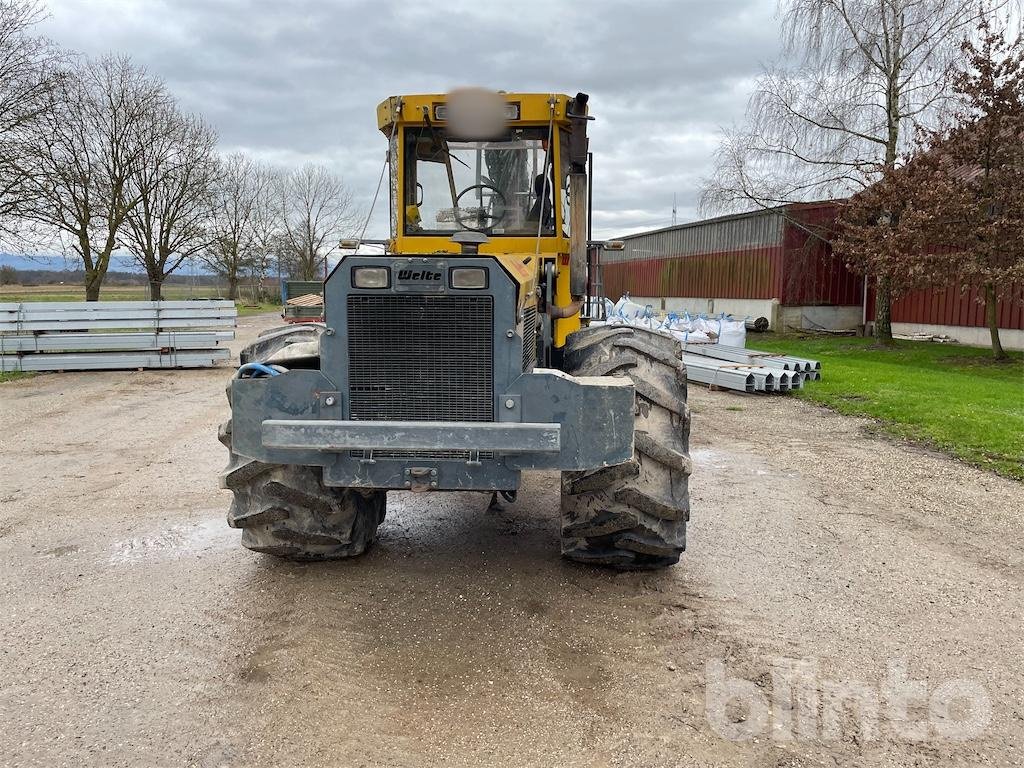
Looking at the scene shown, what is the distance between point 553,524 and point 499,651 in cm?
186

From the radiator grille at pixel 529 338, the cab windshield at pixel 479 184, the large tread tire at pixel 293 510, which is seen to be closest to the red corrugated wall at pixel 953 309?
the cab windshield at pixel 479 184

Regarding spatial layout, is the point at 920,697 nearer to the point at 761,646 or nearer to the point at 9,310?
the point at 761,646

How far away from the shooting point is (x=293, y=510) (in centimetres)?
415

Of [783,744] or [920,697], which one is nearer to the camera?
[783,744]

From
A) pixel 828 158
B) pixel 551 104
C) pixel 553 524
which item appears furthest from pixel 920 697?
pixel 828 158

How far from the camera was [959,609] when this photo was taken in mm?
3996

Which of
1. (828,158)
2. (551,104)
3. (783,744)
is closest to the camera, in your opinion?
(783,744)

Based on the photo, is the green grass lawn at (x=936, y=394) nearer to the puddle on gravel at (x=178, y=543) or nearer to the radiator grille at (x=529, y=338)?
the radiator grille at (x=529, y=338)

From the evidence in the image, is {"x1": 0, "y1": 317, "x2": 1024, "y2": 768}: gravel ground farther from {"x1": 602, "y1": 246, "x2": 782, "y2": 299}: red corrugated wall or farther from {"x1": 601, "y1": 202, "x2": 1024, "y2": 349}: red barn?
{"x1": 602, "y1": 246, "x2": 782, "y2": 299}: red corrugated wall

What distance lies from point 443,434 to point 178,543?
264 centimetres

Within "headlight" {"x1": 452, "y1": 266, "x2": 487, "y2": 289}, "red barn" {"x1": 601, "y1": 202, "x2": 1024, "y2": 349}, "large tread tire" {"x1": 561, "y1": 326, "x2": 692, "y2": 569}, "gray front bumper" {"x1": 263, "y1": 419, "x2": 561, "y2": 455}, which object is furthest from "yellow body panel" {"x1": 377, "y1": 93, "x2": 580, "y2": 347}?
"red barn" {"x1": 601, "y1": 202, "x2": 1024, "y2": 349}

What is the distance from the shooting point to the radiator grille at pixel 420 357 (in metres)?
3.51

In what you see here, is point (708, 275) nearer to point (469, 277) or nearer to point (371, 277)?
point (469, 277)

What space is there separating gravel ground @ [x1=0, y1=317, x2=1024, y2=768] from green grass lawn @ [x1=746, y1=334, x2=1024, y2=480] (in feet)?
6.68
